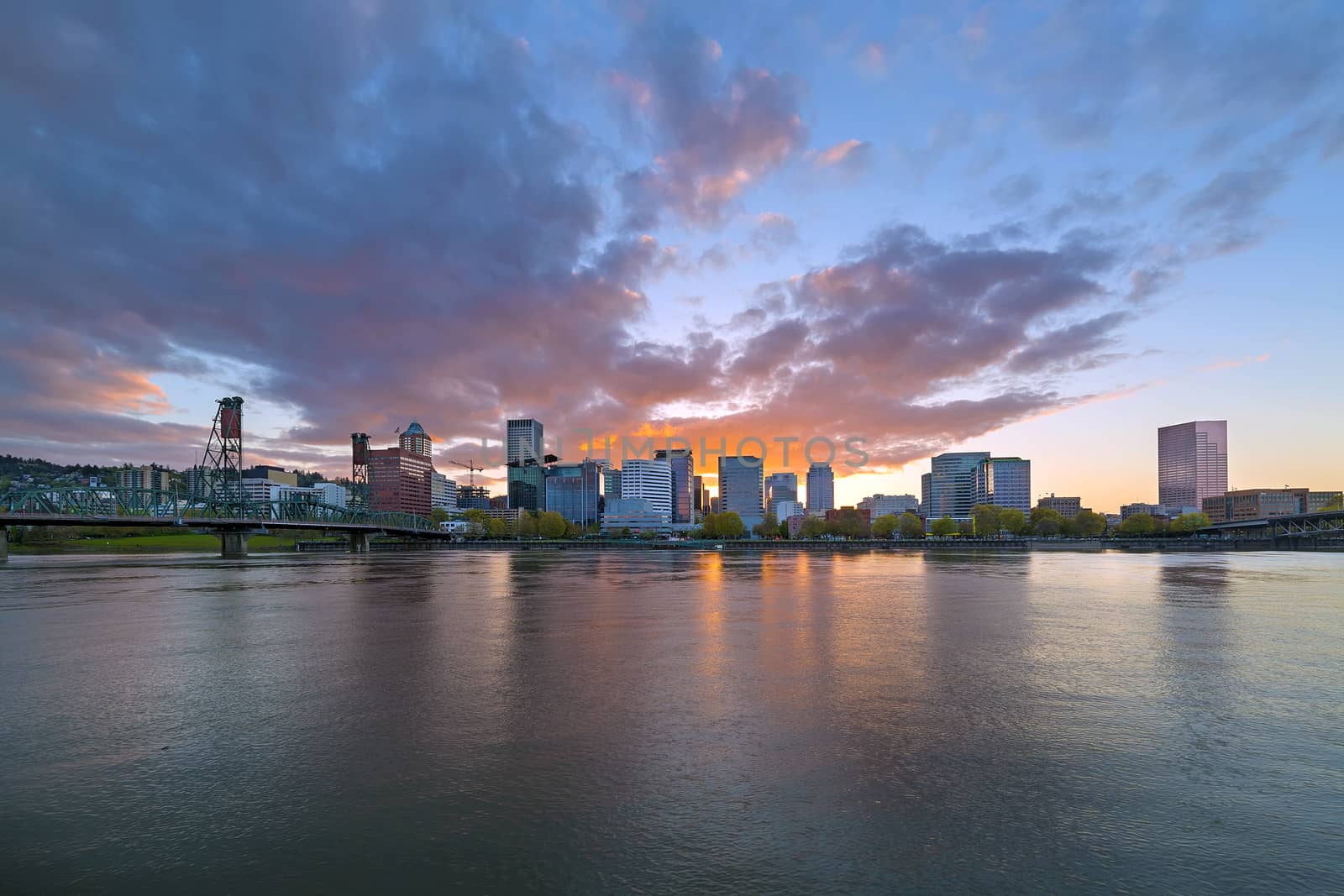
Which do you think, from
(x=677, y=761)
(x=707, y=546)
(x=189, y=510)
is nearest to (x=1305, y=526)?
(x=707, y=546)

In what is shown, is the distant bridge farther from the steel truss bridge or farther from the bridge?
the steel truss bridge

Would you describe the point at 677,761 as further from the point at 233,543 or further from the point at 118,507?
the point at 118,507

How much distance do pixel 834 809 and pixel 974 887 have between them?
1929 millimetres

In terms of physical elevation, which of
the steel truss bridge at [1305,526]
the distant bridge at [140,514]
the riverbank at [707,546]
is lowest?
the riverbank at [707,546]

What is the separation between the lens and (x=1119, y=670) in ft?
51.4

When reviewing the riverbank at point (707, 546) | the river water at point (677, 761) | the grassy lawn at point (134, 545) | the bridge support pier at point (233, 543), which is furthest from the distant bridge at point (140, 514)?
the river water at point (677, 761)

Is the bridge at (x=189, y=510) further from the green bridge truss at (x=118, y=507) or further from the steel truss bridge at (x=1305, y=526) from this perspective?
the steel truss bridge at (x=1305, y=526)

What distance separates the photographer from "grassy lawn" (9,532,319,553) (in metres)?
123

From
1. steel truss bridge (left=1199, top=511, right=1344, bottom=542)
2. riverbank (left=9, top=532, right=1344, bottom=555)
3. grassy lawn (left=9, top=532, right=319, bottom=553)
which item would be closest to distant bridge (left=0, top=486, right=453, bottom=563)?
grassy lawn (left=9, top=532, right=319, bottom=553)

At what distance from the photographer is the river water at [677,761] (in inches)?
260

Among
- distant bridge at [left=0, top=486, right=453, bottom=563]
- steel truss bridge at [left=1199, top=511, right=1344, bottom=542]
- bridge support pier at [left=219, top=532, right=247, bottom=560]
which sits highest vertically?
distant bridge at [left=0, top=486, right=453, bottom=563]

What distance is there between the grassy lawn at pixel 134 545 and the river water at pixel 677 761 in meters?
137

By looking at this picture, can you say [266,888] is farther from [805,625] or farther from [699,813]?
[805,625]

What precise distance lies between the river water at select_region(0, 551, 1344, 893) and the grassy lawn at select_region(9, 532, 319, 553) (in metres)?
137
